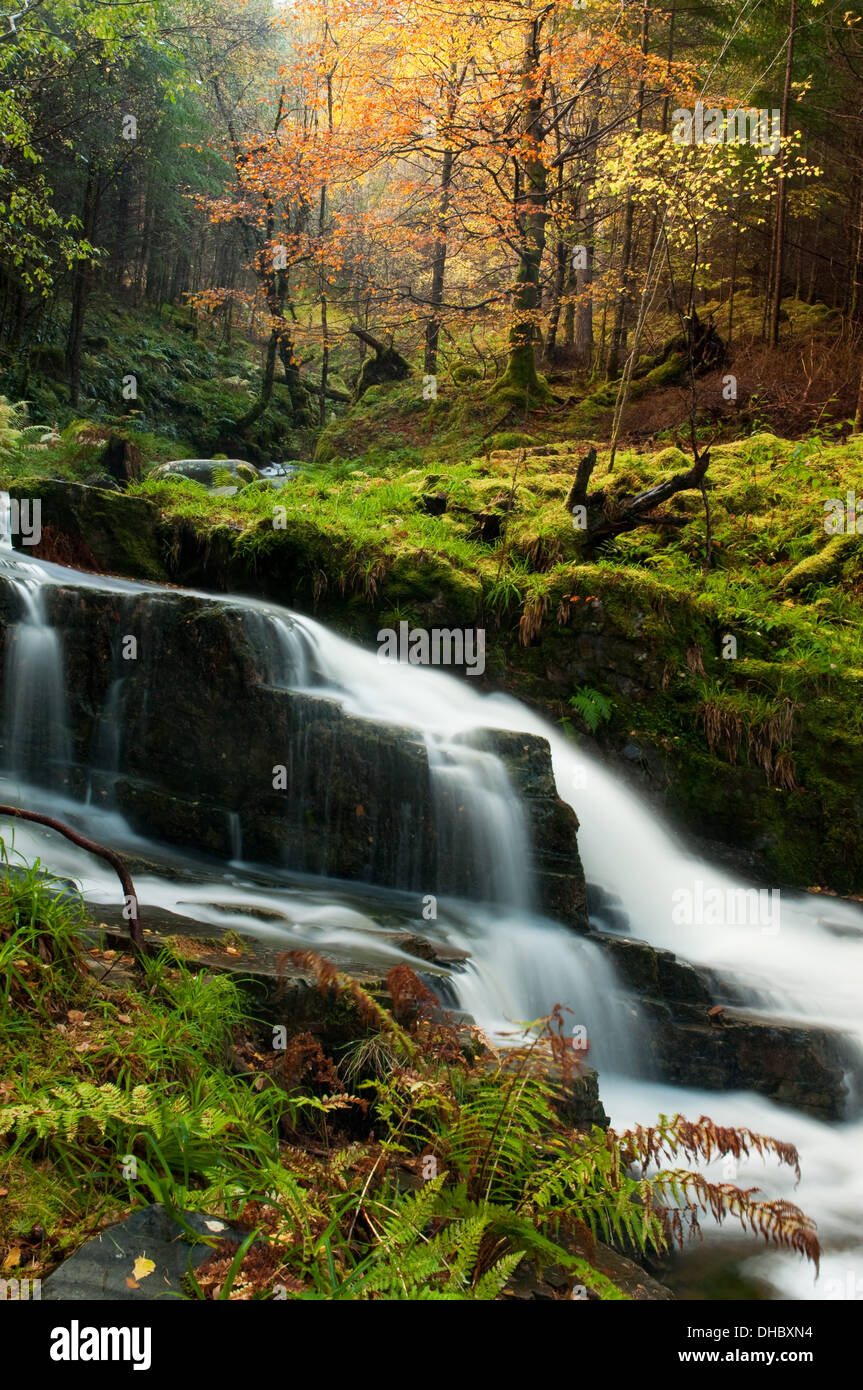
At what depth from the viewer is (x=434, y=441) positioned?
53.5ft

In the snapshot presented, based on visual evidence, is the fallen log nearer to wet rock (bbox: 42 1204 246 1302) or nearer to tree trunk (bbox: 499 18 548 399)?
tree trunk (bbox: 499 18 548 399)

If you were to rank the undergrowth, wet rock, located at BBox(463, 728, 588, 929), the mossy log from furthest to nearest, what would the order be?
the mossy log, wet rock, located at BBox(463, 728, 588, 929), the undergrowth

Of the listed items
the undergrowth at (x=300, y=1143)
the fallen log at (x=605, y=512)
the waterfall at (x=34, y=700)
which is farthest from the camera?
the fallen log at (x=605, y=512)

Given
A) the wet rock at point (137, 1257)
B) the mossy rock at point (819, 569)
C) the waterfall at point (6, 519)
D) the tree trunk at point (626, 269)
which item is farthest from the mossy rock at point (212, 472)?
the wet rock at point (137, 1257)

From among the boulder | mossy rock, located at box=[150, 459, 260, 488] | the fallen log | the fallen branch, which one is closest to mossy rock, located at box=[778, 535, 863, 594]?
the fallen log

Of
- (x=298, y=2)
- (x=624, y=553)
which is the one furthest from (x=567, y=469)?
(x=298, y=2)

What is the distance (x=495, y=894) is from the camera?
6.24 meters

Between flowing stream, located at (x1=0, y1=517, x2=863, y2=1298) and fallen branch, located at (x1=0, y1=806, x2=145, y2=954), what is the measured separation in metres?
1.15

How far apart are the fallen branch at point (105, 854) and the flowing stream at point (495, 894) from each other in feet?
3.79

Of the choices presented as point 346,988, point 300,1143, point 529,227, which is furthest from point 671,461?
point 300,1143

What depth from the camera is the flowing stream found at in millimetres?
4691

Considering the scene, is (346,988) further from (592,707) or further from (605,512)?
(605,512)

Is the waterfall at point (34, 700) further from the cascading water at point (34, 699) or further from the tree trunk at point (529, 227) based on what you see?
the tree trunk at point (529, 227)

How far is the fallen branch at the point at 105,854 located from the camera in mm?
3178
